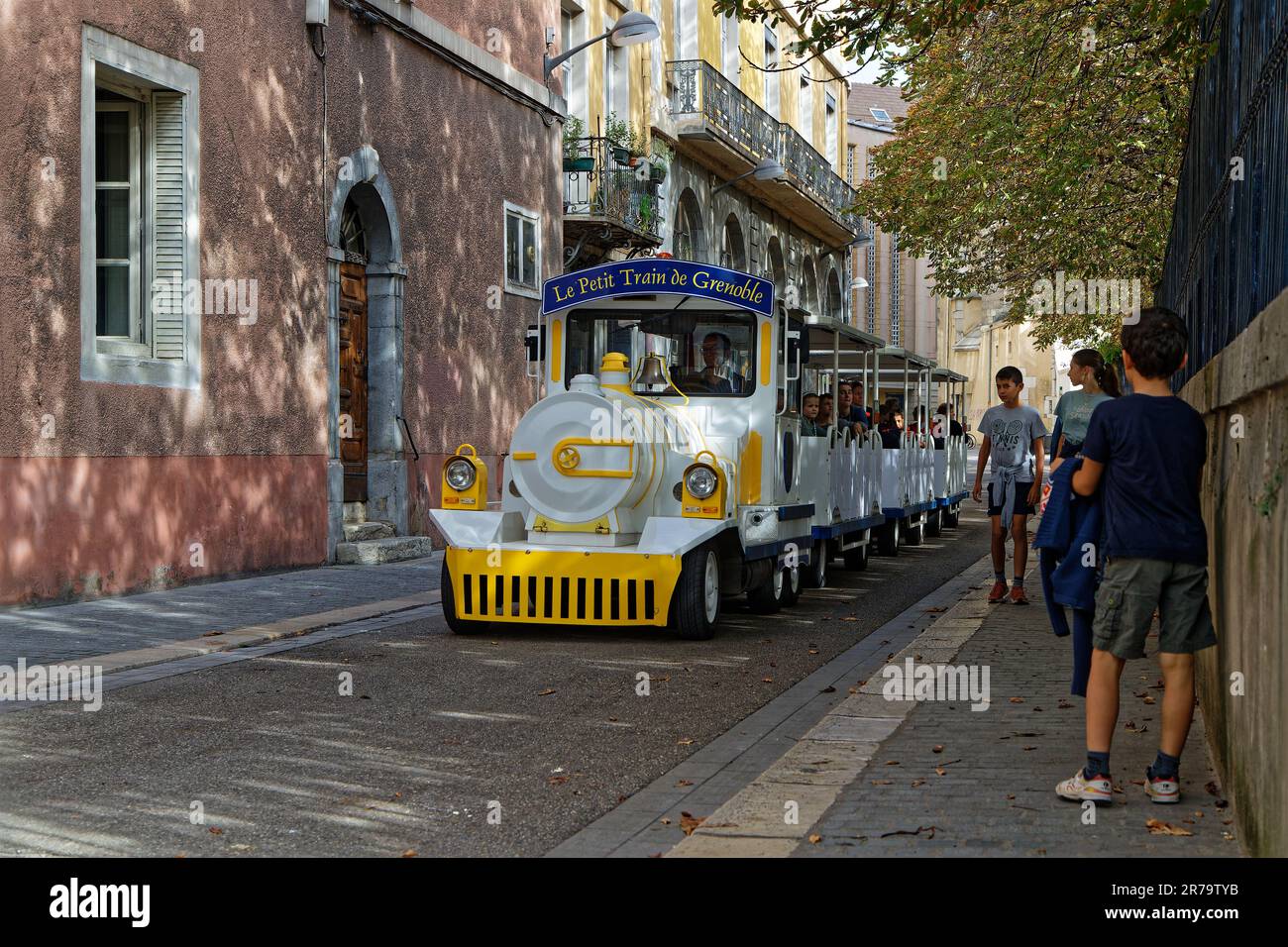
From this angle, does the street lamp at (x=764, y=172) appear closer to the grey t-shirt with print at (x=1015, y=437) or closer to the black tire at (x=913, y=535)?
the black tire at (x=913, y=535)

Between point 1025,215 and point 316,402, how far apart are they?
1007 centimetres

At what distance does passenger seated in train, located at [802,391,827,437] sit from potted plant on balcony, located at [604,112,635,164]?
503 inches

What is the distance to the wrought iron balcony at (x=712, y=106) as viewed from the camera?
30.2m

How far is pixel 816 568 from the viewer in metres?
14.7

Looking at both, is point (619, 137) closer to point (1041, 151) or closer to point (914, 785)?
point (1041, 151)

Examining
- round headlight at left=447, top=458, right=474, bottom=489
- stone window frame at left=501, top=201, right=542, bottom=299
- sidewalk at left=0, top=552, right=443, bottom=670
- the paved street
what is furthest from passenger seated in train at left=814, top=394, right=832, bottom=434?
stone window frame at left=501, top=201, right=542, bottom=299

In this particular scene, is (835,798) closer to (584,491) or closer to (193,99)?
(584,491)

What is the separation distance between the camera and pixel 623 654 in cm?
1029

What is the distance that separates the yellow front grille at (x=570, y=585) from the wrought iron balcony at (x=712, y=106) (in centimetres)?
2059

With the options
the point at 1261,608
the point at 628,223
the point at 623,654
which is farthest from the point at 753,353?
the point at 628,223

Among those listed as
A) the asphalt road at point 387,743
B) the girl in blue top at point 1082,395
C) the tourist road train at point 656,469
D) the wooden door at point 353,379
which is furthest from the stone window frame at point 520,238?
the girl in blue top at point 1082,395

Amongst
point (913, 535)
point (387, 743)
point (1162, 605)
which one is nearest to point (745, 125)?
point (913, 535)

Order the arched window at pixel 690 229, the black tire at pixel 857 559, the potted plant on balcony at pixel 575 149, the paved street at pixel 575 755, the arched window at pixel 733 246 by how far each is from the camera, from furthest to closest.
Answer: the arched window at pixel 733 246 < the arched window at pixel 690 229 < the potted plant on balcony at pixel 575 149 < the black tire at pixel 857 559 < the paved street at pixel 575 755

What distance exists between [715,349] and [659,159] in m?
16.0
